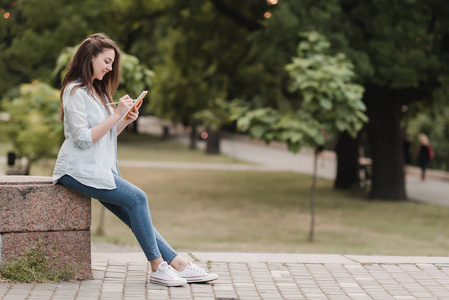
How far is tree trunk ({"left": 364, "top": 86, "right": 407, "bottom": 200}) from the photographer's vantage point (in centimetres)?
1955

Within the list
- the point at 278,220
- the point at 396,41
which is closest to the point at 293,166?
the point at 396,41

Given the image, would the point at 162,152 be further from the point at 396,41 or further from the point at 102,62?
the point at 102,62

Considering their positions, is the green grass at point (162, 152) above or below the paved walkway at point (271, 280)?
below

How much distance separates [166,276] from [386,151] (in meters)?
15.3

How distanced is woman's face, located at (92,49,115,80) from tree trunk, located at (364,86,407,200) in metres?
14.8

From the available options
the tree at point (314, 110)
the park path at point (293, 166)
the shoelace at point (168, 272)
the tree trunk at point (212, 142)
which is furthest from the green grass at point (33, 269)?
the tree trunk at point (212, 142)

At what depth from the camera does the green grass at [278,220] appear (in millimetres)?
12625

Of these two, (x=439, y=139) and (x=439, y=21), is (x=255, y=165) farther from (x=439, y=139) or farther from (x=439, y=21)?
(x=439, y=21)

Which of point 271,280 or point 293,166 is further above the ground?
point 271,280

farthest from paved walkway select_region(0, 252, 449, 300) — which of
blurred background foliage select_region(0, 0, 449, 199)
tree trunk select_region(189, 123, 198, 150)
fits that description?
tree trunk select_region(189, 123, 198, 150)

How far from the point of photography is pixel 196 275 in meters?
5.54

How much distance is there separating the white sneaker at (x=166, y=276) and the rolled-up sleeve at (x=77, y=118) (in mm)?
1059

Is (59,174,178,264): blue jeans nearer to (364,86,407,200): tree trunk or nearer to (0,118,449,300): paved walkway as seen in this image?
(0,118,449,300): paved walkway

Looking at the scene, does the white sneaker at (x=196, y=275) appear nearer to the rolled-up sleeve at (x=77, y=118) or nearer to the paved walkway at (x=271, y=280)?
the paved walkway at (x=271, y=280)
